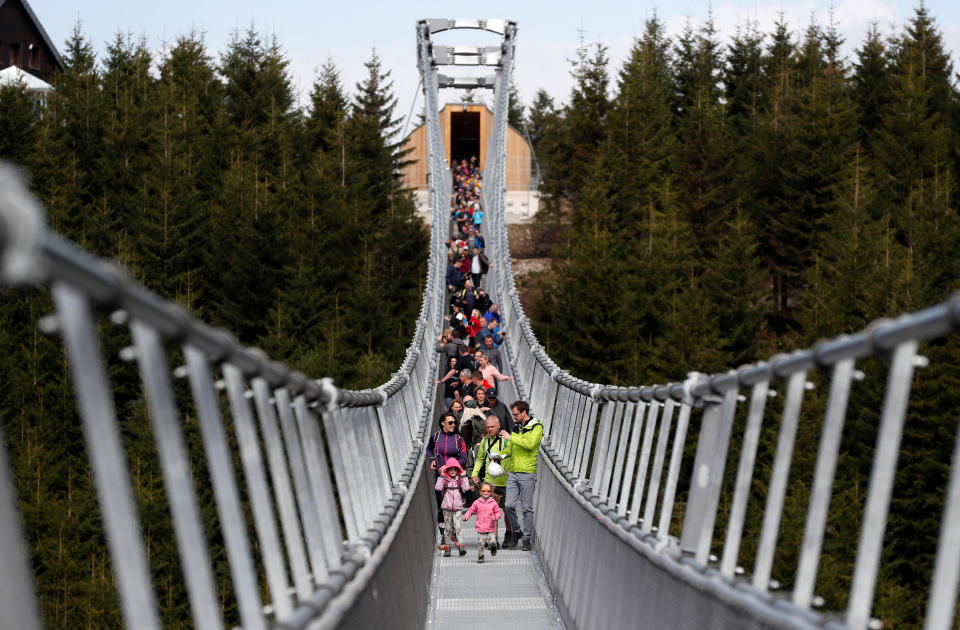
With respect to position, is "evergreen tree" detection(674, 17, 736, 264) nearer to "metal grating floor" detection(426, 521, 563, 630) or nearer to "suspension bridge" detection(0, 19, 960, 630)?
"metal grating floor" detection(426, 521, 563, 630)

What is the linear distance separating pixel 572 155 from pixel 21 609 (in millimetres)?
78322

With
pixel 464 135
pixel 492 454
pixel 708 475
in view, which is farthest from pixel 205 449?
pixel 464 135

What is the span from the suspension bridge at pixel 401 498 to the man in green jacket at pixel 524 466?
1.61 feet

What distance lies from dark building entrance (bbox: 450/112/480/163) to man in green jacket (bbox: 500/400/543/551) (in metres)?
63.9

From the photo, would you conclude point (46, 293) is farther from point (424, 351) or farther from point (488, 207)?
point (424, 351)

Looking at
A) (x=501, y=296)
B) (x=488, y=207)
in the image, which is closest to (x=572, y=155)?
(x=488, y=207)

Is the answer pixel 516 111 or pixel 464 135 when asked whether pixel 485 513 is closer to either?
pixel 464 135

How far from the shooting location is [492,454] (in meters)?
12.5

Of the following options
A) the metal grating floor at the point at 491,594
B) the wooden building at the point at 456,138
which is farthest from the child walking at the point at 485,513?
the wooden building at the point at 456,138

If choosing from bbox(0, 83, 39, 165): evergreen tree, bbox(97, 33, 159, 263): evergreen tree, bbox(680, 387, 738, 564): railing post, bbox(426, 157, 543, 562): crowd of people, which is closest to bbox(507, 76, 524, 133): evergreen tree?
bbox(97, 33, 159, 263): evergreen tree

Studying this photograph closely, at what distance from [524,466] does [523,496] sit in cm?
24

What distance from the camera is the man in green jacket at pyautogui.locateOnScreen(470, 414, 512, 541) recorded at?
12508 millimetres

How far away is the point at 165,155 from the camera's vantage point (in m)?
67.7

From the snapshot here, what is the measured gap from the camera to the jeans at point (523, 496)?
12.2 metres
